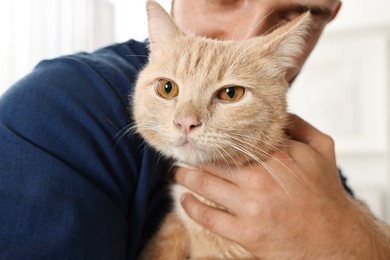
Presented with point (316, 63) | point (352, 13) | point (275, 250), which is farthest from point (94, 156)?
point (352, 13)

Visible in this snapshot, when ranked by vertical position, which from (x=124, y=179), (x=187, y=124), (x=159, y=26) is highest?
(x=159, y=26)

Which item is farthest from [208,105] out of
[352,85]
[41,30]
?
[352,85]

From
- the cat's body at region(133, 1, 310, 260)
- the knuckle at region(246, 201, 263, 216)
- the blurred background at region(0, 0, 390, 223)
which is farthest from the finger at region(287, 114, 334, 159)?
the blurred background at region(0, 0, 390, 223)

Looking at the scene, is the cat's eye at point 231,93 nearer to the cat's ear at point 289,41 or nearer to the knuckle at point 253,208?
the cat's ear at point 289,41

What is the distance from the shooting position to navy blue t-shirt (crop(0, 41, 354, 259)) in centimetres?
69

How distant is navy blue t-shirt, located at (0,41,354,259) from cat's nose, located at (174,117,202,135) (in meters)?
0.15

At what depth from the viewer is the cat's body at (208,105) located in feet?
3.20

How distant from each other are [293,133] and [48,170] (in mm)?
754

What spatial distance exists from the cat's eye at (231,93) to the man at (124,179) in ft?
0.64

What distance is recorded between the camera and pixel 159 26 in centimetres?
119

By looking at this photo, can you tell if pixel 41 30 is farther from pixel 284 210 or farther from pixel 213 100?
pixel 284 210

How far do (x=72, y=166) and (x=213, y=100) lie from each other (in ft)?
1.37

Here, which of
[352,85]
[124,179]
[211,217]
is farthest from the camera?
[352,85]

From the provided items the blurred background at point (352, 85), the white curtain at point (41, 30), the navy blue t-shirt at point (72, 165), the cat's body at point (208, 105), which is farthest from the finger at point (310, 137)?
the blurred background at point (352, 85)
